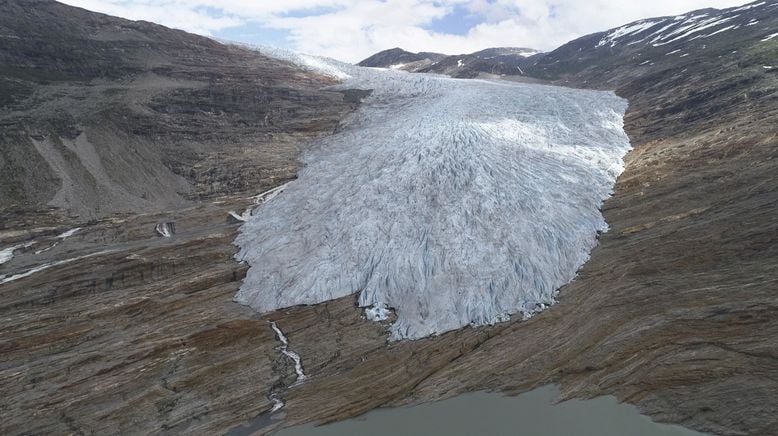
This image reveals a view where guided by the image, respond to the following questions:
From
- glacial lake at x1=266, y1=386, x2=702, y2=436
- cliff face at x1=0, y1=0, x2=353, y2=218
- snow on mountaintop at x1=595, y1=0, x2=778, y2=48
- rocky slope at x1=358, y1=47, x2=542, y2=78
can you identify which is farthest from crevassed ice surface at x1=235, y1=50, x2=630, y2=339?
rocky slope at x1=358, y1=47, x2=542, y2=78

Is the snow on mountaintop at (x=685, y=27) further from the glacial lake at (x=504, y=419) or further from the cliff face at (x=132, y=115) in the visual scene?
the glacial lake at (x=504, y=419)

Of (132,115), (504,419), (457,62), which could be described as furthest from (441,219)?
(457,62)

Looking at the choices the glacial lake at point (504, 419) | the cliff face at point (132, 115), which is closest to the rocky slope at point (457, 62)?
the cliff face at point (132, 115)

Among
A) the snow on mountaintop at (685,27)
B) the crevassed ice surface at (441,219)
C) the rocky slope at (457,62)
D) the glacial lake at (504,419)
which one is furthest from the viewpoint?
the rocky slope at (457,62)

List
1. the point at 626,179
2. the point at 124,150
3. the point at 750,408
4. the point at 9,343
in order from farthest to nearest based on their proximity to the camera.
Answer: the point at 124,150 → the point at 626,179 → the point at 9,343 → the point at 750,408

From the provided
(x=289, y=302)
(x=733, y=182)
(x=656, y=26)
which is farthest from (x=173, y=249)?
(x=656, y=26)

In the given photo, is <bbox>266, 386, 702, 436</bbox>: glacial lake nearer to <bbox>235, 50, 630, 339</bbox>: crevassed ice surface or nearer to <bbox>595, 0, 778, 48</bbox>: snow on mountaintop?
<bbox>235, 50, 630, 339</bbox>: crevassed ice surface

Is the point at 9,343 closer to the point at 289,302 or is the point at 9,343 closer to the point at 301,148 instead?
the point at 289,302

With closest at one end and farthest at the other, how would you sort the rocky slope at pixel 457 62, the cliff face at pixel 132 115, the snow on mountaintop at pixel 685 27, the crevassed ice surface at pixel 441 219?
the crevassed ice surface at pixel 441 219 → the cliff face at pixel 132 115 → the snow on mountaintop at pixel 685 27 → the rocky slope at pixel 457 62
